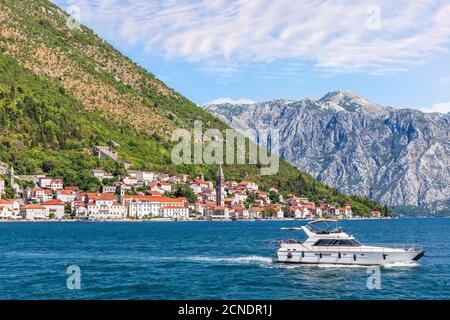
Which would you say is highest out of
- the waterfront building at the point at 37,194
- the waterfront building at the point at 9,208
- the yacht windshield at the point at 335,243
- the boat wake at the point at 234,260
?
the waterfront building at the point at 37,194

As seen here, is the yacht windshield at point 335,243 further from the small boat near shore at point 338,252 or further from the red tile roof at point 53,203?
the red tile roof at point 53,203

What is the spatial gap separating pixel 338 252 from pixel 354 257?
142cm

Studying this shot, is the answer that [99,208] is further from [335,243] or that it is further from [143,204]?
[335,243]

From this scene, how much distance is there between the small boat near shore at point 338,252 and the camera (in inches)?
1986

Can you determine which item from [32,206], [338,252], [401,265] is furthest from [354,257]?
[32,206]

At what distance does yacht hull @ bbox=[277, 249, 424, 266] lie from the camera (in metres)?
50.4

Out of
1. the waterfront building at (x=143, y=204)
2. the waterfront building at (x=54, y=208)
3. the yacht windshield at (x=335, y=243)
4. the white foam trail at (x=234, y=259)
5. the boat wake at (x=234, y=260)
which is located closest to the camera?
the yacht windshield at (x=335, y=243)

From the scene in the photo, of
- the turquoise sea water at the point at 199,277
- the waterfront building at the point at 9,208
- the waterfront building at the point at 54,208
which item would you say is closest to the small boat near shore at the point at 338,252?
the turquoise sea water at the point at 199,277

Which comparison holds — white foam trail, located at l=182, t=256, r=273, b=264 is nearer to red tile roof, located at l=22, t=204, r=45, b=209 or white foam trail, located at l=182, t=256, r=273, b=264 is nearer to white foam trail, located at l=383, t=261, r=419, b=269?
white foam trail, located at l=383, t=261, r=419, b=269

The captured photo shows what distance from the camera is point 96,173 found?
195m

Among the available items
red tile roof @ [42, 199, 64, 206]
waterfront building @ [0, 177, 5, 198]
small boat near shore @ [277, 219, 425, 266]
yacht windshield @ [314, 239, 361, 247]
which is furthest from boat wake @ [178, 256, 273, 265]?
waterfront building @ [0, 177, 5, 198]

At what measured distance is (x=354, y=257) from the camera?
50.4 meters

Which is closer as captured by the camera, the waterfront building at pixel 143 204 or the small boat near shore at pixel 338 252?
the small boat near shore at pixel 338 252
